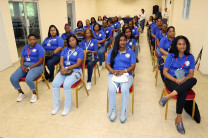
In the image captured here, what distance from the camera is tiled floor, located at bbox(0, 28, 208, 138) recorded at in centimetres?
250

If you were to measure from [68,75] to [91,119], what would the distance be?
84 centimetres

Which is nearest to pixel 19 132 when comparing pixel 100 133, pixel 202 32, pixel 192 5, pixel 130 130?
pixel 100 133

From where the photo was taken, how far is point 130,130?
2.55 metres

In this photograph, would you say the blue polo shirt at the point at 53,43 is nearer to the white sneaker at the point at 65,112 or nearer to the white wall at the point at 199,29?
the white sneaker at the point at 65,112

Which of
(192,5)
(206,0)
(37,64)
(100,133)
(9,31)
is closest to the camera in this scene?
(100,133)

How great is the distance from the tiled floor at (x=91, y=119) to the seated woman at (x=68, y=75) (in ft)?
0.64

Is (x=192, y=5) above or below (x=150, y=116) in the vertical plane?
above

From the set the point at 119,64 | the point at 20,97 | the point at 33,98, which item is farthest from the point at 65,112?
the point at 119,64

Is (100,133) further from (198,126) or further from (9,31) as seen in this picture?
(9,31)

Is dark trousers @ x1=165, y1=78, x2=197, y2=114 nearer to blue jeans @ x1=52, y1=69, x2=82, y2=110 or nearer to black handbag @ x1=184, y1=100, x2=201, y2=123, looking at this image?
black handbag @ x1=184, y1=100, x2=201, y2=123

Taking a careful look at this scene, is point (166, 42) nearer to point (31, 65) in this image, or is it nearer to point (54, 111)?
point (54, 111)

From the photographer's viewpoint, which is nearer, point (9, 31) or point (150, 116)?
point (150, 116)

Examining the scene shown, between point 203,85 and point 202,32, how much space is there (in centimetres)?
176

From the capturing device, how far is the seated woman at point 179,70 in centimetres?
250
